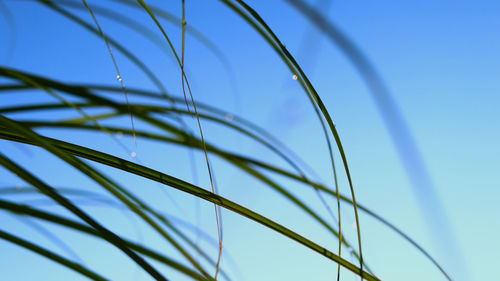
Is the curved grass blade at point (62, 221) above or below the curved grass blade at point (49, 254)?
above

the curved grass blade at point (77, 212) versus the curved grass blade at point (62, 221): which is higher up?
the curved grass blade at point (62, 221)

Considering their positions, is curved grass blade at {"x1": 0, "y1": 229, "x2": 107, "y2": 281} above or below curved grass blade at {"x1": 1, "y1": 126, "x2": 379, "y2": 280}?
below

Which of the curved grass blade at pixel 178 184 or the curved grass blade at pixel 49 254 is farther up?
the curved grass blade at pixel 178 184

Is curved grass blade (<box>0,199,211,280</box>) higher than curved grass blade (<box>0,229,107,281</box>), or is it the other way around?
curved grass blade (<box>0,199,211,280</box>)

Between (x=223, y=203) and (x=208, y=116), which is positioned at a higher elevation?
(x=208, y=116)

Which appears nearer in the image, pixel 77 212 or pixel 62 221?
pixel 77 212

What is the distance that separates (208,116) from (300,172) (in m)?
0.10

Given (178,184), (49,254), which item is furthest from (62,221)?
(178,184)

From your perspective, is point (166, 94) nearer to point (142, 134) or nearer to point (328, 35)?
point (142, 134)

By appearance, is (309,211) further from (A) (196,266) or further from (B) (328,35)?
(B) (328,35)

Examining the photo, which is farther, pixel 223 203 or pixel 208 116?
pixel 208 116

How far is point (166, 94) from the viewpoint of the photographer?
43 cm

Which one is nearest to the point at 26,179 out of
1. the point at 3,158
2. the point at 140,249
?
the point at 3,158

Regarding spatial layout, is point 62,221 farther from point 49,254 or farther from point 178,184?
point 178,184
